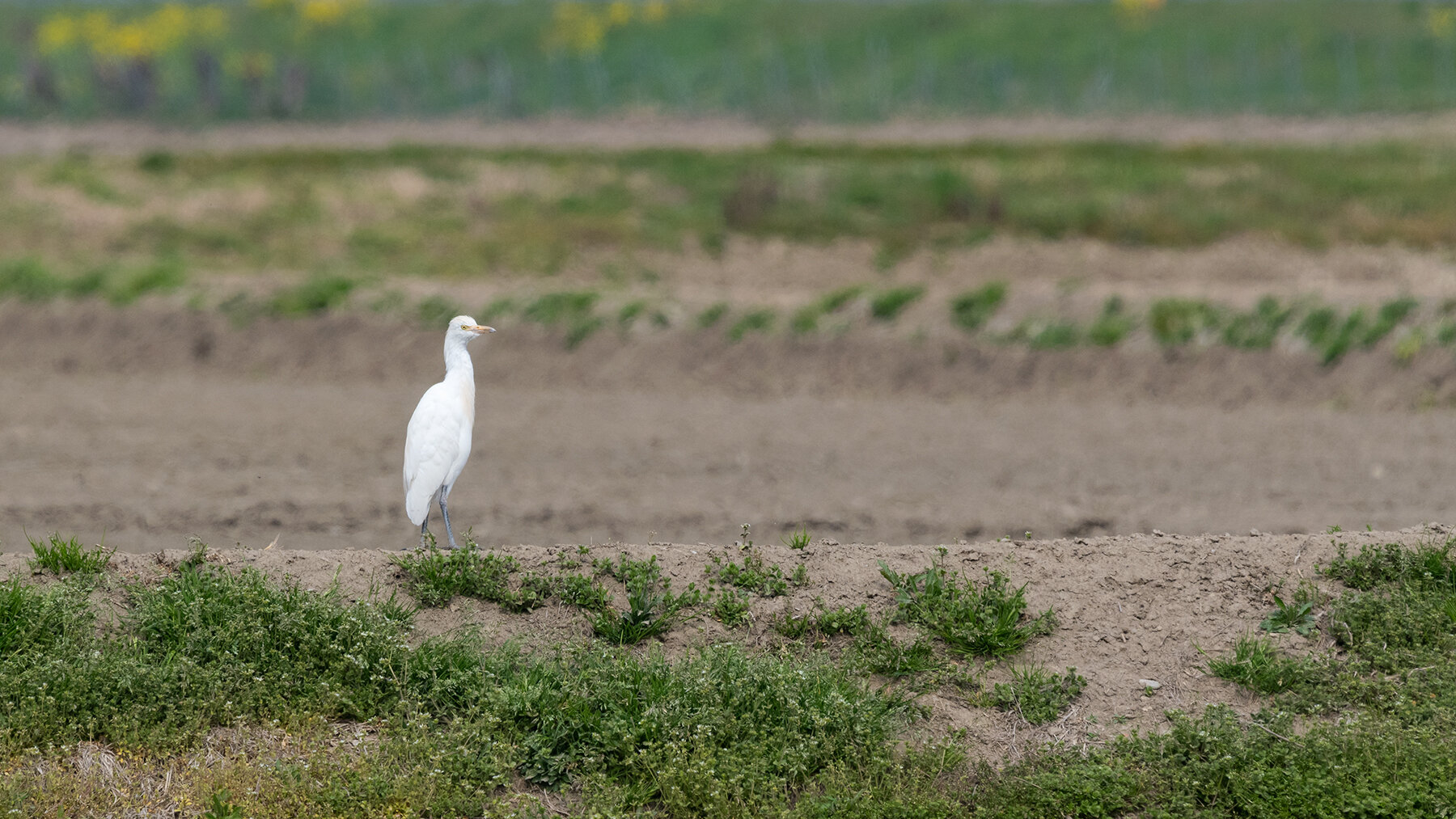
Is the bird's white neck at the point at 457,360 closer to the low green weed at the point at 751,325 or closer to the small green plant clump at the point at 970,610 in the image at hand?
the small green plant clump at the point at 970,610

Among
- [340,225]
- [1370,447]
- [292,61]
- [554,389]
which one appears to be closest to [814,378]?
[554,389]

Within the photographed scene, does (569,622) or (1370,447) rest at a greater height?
(569,622)

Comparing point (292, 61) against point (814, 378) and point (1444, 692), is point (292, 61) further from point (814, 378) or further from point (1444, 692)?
point (1444, 692)

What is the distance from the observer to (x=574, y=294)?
16734mm

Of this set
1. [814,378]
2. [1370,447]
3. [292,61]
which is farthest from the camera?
[292,61]

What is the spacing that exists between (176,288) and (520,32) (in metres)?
46.9

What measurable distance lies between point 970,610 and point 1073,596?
27.2 inches

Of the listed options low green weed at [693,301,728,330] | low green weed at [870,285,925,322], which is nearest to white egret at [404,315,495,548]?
low green weed at [693,301,728,330]

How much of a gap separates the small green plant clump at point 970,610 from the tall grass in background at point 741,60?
126ft

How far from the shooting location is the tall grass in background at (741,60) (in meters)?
48.5

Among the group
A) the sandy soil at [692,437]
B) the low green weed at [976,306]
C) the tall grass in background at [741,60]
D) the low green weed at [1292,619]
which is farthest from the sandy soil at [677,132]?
the low green weed at [1292,619]

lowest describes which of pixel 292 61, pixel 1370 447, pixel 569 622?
pixel 1370 447

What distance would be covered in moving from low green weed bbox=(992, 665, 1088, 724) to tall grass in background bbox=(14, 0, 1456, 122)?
3896 centimetres

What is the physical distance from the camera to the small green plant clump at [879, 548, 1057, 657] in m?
6.63
